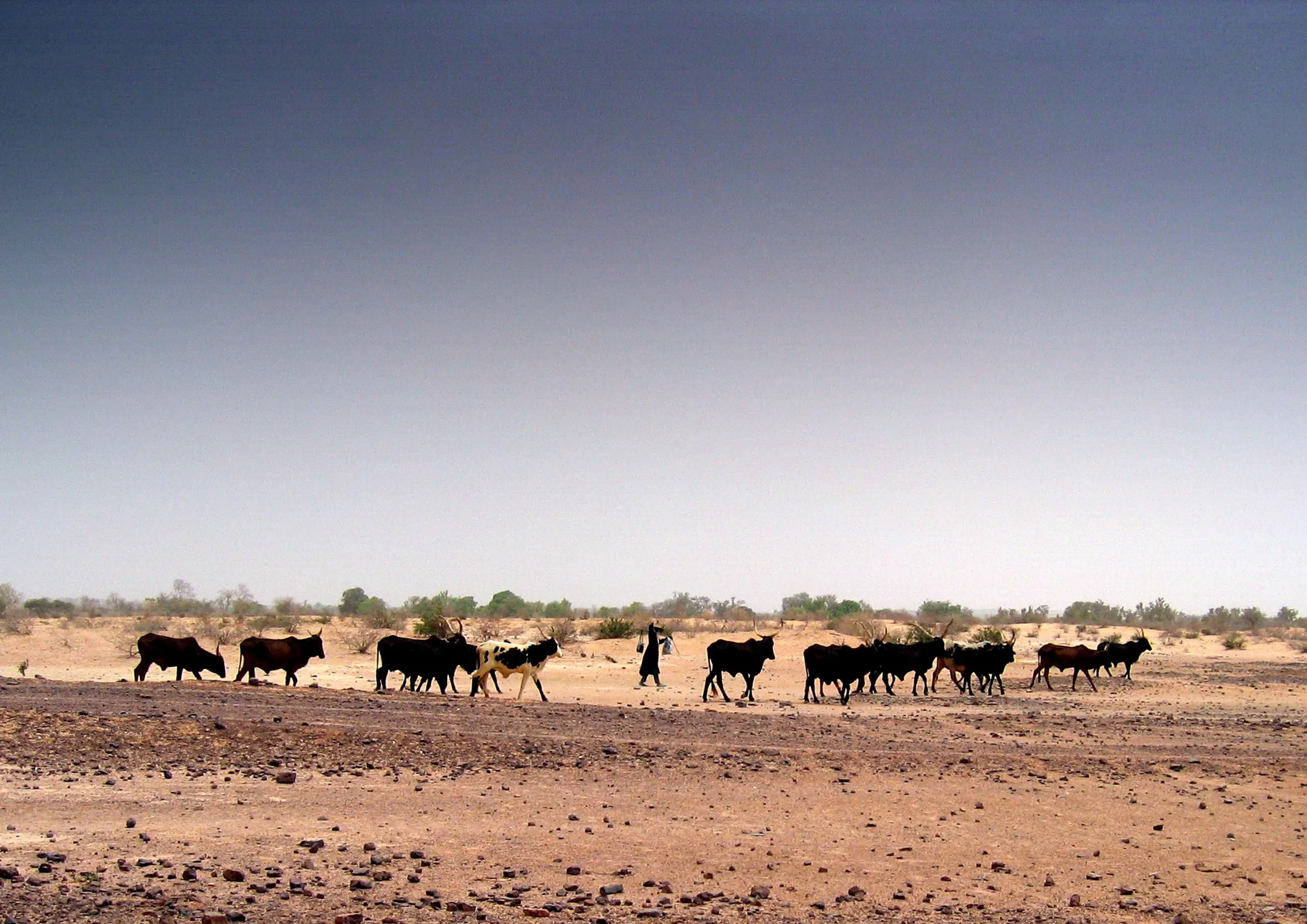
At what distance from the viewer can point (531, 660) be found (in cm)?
2514

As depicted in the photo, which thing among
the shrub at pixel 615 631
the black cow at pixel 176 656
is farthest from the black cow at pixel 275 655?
the shrub at pixel 615 631

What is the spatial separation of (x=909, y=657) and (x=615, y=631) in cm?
2532

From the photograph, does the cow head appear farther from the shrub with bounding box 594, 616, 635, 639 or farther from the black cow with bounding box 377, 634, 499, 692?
the shrub with bounding box 594, 616, 635, 639

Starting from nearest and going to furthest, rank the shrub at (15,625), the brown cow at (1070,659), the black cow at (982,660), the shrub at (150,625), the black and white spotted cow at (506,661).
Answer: the black and white spotted cow at (506,661) → the black cow at (982,660) → the brown cow at (1070,659) → the shrub at (15,625) → the shrub at (150,625)

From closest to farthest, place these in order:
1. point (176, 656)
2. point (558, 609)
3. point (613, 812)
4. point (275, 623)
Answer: point (613, 812)
point (176, 656)
point (275, 623)
point (558, 609)

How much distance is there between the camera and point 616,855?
1033cm

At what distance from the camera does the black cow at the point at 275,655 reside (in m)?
25.8

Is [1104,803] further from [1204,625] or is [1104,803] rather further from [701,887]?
[1204,625]

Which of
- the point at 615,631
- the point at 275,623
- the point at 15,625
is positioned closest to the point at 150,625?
the point at 15,625

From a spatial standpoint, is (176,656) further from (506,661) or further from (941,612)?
(941,612)

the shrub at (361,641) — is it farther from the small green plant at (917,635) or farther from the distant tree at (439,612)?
Answer: the small green plant at (917,635)

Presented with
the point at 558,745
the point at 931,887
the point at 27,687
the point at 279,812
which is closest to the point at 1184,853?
the point at 931,887

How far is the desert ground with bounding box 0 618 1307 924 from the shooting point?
29.0ft

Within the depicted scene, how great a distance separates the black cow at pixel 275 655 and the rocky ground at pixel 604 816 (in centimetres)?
462
